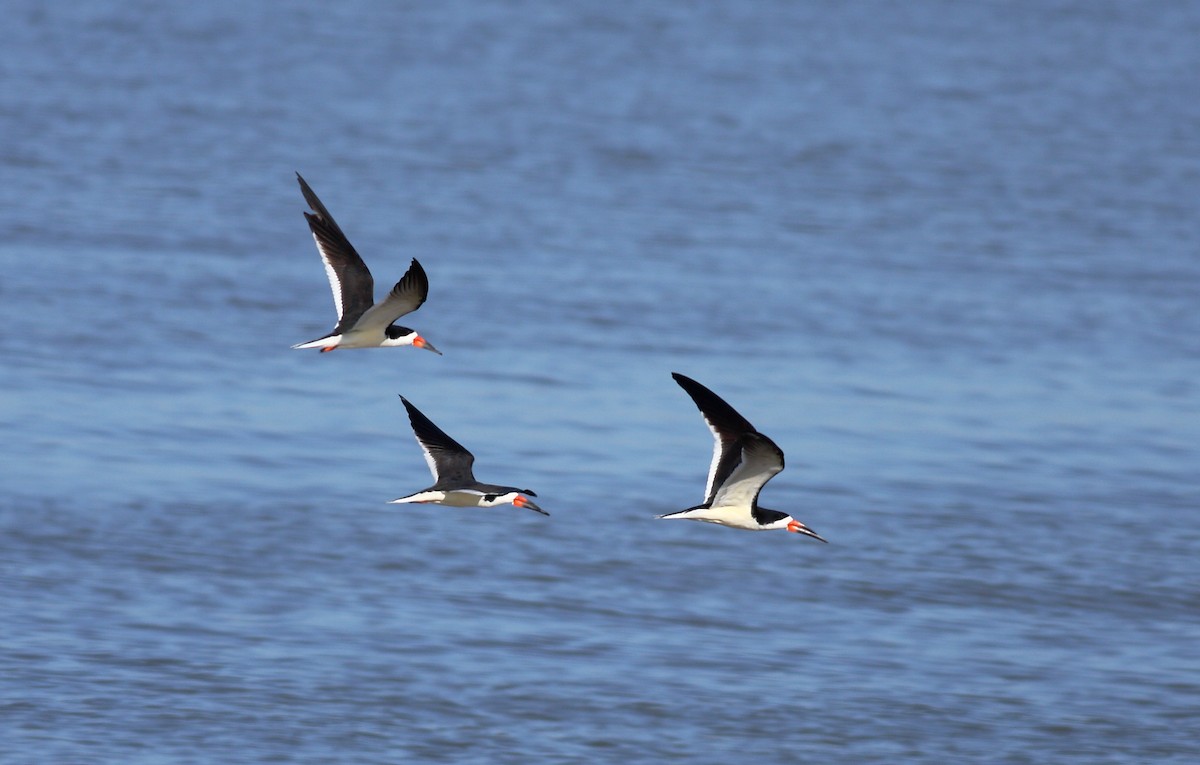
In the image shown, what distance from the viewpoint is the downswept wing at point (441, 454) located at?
1430cm

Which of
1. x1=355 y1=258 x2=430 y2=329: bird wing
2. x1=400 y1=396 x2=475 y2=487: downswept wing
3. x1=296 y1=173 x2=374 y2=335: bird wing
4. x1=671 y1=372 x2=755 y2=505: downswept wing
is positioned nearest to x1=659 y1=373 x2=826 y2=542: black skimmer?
x1=671 y1=372 x2=755 y2=505: downswept wing

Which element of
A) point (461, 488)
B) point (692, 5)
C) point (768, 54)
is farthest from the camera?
point (692, 5)

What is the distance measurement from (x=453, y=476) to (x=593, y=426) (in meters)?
8.07

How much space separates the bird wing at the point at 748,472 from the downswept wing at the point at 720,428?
3 centimetres

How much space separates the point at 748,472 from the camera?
547 inches

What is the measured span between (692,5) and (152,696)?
46.1 metres

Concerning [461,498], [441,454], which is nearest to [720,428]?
[461,498]

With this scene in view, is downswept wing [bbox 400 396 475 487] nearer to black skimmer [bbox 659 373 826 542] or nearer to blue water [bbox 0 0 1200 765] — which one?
black skimmer [bbox 659 373 826 542]

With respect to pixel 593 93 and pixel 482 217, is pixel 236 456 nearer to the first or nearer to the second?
pixel 482 217

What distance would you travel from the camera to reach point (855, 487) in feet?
70.0

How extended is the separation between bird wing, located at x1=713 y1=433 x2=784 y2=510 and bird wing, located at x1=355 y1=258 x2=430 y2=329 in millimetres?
2289

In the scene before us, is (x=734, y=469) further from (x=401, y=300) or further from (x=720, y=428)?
(x=401, y=300)

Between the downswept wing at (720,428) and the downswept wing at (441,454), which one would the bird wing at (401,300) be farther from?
the downswept wing at (720,428)

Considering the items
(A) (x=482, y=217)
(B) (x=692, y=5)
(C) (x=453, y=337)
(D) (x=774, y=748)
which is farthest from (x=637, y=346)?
(B) (x=692, y=5)
